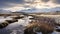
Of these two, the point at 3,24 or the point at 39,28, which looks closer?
the point at 39,28

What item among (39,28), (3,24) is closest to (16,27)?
(3,24)

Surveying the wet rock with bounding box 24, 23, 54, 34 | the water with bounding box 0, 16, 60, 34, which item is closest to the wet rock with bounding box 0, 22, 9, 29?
the water with bounding box 0, 16, 60, 34

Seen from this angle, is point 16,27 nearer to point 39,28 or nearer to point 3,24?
point 3,24

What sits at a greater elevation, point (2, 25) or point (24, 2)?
point (24, 2)

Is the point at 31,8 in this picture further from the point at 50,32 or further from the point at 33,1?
the point at 50,32

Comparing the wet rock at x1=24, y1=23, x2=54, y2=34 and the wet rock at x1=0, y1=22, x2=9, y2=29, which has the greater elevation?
the wet rock at x1=0, y1=22, x2=9, y2=29

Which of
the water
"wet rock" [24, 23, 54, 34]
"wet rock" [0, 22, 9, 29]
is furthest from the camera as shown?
"wet rock" [0, 22, 9, 29]

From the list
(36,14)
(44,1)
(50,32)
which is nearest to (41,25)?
(50,32)

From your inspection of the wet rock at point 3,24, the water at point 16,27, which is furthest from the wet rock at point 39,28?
the wet rock at point 3,24

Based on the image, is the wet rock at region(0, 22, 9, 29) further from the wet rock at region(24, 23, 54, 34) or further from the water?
the wet rock at region(24, 23, 54, 34)

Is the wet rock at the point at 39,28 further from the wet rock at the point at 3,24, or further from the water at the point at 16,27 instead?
the wet rock at the point at 3,24

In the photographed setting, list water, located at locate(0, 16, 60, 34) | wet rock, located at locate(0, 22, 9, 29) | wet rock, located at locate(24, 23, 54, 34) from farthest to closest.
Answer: wet rock, located at locate(0, 22, 9, 29), water, located at locate(0, 16, 60, 34), wet rock, located at locate(24, 23, 54, 34)
